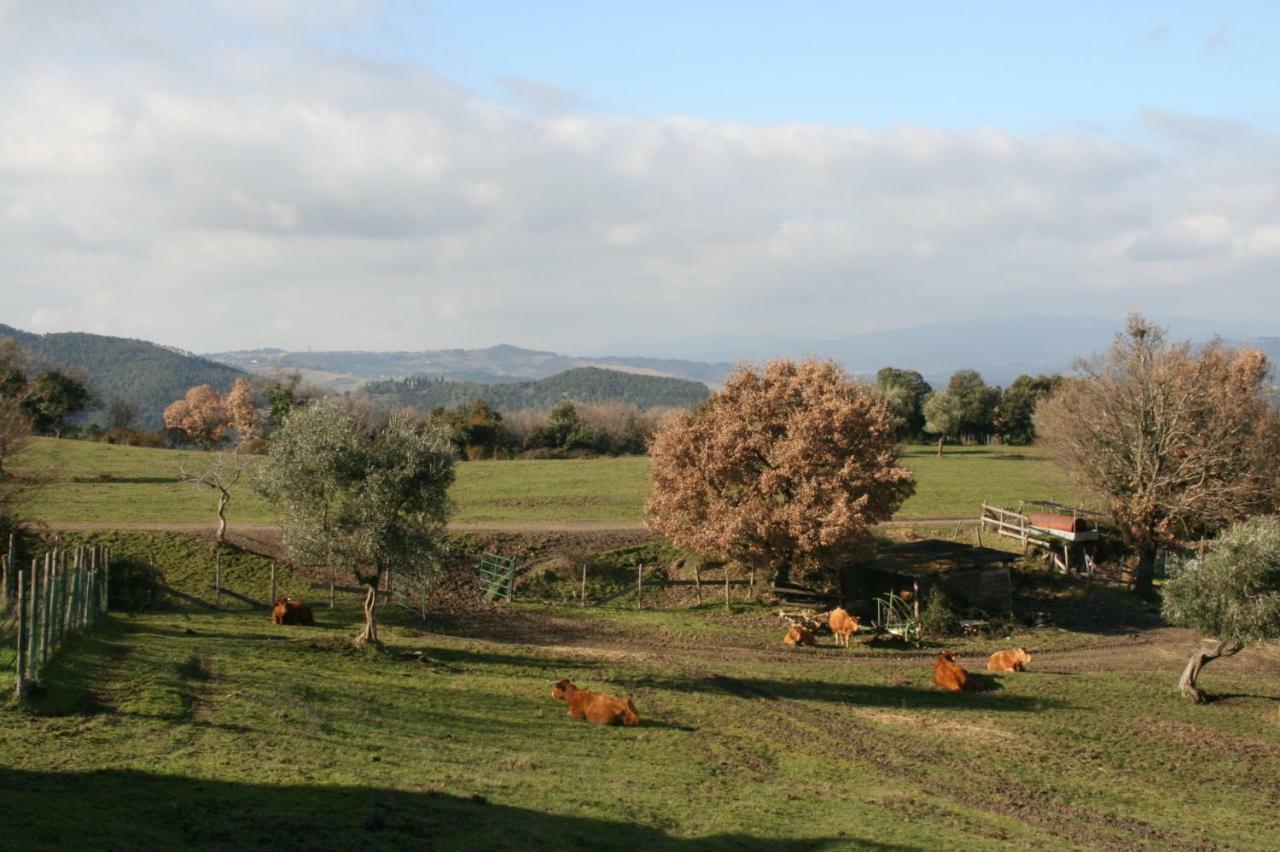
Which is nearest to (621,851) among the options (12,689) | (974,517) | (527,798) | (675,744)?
(527,798)

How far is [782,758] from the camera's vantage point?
21016 mm

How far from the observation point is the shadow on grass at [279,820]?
12.1 metres

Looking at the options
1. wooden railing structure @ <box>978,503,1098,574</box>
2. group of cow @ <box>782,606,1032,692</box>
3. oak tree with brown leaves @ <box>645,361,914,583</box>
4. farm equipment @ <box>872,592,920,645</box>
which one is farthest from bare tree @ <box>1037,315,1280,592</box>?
group of cow @ <box>782,606,1032,692</box>

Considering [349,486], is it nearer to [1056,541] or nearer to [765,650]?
[765,650]

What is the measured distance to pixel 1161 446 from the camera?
1841 inches

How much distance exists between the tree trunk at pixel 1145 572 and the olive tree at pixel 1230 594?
1830 cm

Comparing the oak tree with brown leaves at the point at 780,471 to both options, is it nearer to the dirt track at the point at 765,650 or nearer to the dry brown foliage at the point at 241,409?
the dirt track at the point at 765,650

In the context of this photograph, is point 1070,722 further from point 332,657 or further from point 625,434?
point 625,434

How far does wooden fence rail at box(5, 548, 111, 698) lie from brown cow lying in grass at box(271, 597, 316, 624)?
5914mm

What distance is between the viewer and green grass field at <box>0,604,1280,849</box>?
13961 mm

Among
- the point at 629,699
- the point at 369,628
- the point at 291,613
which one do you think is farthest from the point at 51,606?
the point at 629,699

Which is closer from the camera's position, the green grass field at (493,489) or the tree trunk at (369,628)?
the tree trunk at (369,628)

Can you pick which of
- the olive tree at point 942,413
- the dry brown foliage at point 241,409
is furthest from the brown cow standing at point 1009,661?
the dry brown foliage at point 241,409

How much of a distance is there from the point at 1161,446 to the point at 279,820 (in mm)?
45471
